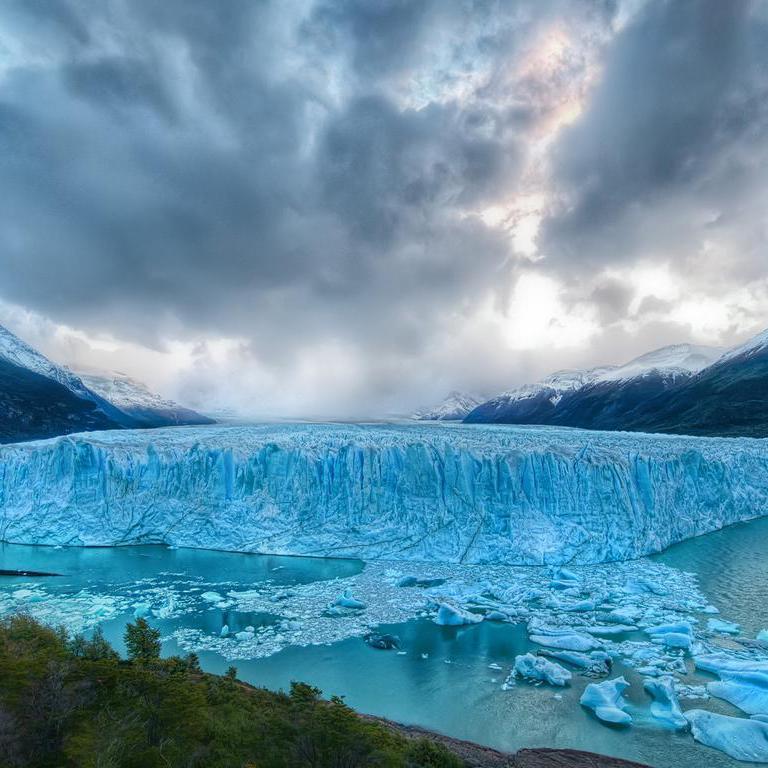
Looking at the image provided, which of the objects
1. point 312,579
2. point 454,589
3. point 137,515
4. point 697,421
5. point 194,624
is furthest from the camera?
point 697,421

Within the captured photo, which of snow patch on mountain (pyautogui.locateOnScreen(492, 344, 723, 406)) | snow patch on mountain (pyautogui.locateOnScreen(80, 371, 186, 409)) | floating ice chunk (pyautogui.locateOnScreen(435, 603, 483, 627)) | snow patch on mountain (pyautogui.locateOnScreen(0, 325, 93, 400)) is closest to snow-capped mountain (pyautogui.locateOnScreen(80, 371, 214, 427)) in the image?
snow patch on mountain (pyautogui.locateOnScreen(80, 371, 186, 409))

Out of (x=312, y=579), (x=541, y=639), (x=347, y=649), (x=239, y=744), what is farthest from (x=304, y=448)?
(x=239, y=744)

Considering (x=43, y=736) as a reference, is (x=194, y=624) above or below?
below

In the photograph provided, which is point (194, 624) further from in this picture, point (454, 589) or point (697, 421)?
point (697, 421)

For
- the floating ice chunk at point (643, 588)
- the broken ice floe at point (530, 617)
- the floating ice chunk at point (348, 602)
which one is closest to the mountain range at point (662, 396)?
the floating ice chunk at point (643, 588)

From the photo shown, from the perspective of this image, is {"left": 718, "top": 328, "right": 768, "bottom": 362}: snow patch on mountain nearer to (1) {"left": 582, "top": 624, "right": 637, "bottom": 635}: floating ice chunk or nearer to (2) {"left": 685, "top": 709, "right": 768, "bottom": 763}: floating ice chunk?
(1) {"left": 582, "top": 624, "right": 637, "bottom": 635}: floating ice chunk

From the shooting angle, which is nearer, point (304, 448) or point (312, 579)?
point (312, 579)

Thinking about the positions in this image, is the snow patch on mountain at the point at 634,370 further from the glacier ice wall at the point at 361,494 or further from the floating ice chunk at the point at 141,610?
the floating ice chunk at the point at 141,610

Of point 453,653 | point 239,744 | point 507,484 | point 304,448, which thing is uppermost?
point 304,448

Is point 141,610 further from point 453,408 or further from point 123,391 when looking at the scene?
point 453,408
